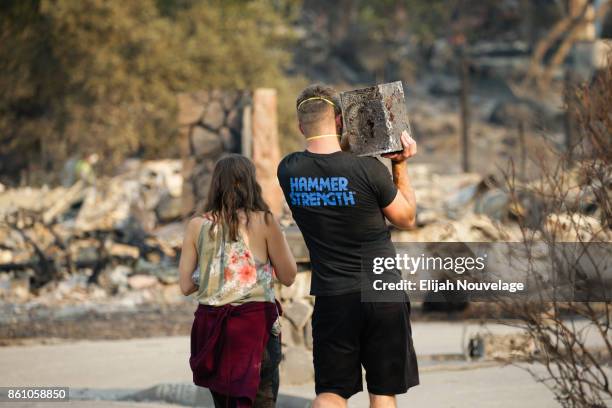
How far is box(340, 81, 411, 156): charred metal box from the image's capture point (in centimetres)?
→ 464

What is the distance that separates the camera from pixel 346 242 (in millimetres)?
4613

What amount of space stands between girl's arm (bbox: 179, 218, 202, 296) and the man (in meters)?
0.60

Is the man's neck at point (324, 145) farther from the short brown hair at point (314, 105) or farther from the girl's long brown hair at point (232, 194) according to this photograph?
the girl's long brown hair at point (232, 194)

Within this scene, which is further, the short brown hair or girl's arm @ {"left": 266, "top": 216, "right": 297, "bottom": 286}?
girl's arm @ {"left": 266, "top": 216, "right": 297, "bottom": 286}

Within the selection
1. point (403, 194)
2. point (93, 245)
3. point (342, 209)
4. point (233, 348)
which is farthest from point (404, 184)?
point (93, 245)

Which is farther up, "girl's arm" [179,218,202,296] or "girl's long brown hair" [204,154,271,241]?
"girl's long brown hair" [204,154,271,241]

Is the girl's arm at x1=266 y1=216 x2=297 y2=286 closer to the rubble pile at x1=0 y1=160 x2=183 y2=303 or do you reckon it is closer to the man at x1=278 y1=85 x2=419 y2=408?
the man at x1=278 y1=85 x2=419 y2=408

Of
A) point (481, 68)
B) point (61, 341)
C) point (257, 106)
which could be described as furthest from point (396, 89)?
point (481, 68)

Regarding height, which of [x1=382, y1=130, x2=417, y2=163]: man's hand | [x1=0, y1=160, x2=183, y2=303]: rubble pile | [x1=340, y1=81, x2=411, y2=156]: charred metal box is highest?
[x1=340, y1=81, x2=411, y2=156]: charred metal box

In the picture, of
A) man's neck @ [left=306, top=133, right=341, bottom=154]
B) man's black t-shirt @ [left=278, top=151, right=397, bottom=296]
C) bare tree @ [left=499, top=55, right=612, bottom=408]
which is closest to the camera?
man's black t-shirt @ [left=278, top=151, right=397, bottom=296]

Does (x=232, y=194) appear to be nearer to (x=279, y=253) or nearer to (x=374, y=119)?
(x=279, y=253)

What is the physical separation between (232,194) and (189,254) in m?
0.33

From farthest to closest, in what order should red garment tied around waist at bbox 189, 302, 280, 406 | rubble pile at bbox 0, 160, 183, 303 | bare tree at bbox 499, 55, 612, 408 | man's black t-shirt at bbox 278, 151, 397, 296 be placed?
1. rubble pile at bbox 0, 160, 183, 303
2. bare tree at bbox 499, 55, 612, 408
3. red garment tied around waist at bbox 189, 302, 280, 406
4. man's black t-shirt at bbox 278, 151, 397, 296

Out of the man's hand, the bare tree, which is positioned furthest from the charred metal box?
the bare tree
